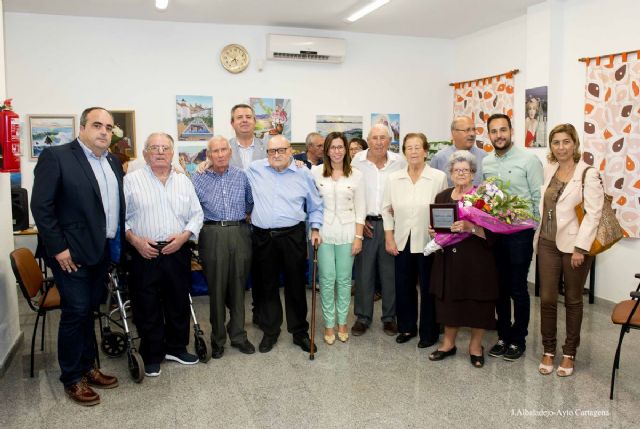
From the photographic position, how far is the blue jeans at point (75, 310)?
3156 mm

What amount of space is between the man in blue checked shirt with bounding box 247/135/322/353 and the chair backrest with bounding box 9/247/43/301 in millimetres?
1489

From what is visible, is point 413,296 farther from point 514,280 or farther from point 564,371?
point 564,371

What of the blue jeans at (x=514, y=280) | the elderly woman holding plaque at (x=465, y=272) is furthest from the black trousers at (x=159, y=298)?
the blue jeans at (x=514, y=280)

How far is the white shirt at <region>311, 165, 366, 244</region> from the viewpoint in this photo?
160 inches

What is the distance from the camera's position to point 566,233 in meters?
3.44

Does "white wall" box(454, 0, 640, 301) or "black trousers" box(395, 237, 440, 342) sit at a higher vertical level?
"white wall" box(454, 0, 640, 301)

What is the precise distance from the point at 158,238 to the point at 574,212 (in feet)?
8.74

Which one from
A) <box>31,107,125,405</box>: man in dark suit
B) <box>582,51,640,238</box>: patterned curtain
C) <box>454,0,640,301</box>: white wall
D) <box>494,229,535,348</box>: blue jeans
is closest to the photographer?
<box>31,107,125,405</box>: man in dark suit

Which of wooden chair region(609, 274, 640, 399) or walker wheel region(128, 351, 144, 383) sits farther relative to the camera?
walker wheel region(128, 351, 144, 383)

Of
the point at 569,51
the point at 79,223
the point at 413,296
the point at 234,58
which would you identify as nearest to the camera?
the point at 79,223

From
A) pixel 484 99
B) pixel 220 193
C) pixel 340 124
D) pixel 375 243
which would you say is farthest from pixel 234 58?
pixel 375 243

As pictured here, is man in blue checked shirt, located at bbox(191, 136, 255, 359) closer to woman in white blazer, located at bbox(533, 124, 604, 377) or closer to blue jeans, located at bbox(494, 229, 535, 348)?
blue jeans, located at bbox(494, 229, 535, 348)

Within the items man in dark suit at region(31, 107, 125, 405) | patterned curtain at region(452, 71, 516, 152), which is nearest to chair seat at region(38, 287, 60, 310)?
man in dark suit at region(31, 107, 125, 405)

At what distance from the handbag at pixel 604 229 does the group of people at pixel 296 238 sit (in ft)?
0.21
